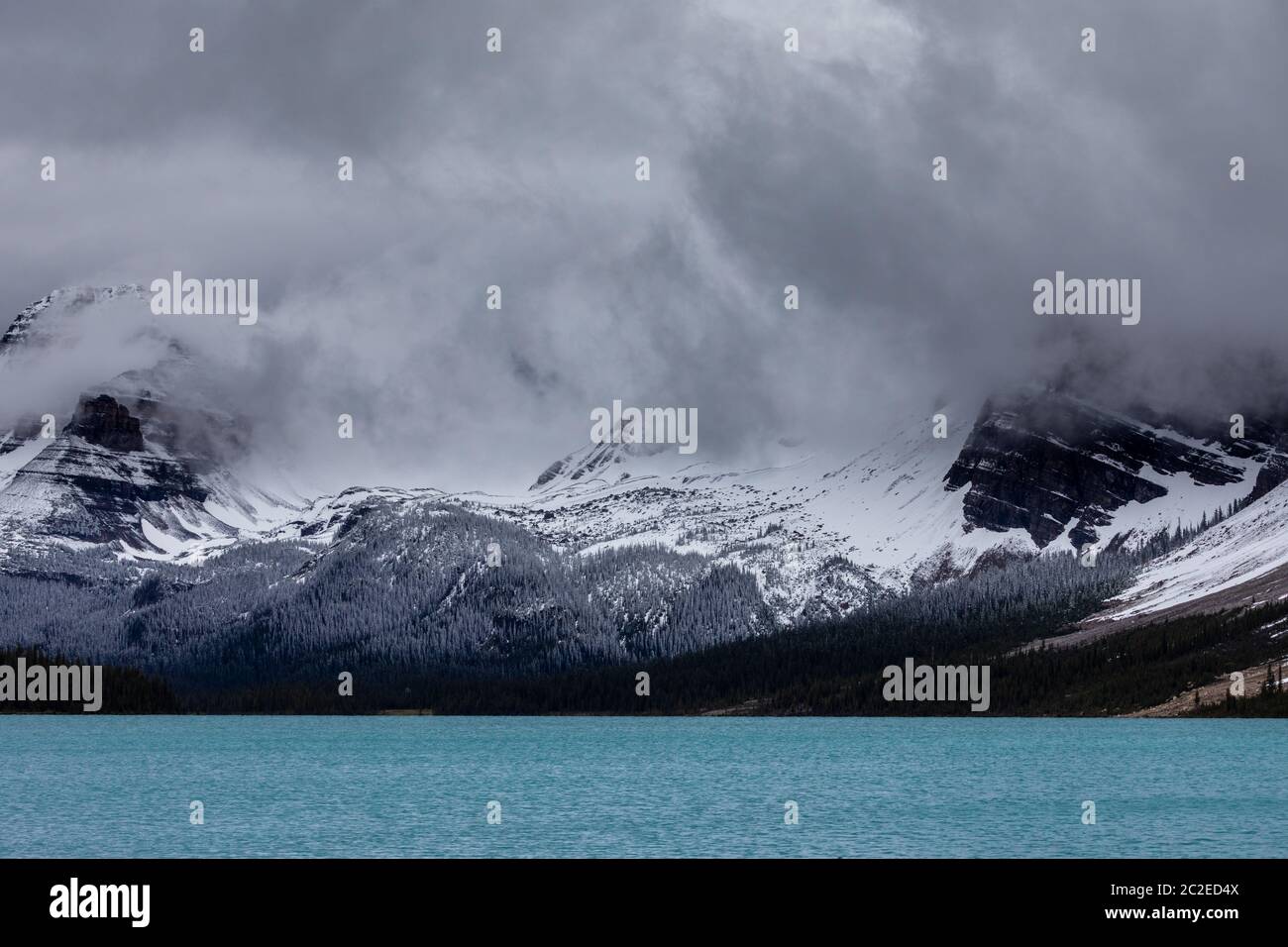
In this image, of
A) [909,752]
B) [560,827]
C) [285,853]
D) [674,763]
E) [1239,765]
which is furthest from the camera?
[909,752]

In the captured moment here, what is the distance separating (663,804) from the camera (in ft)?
416

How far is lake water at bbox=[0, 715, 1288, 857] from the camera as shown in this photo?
101 m

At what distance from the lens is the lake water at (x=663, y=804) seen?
10119 cm
